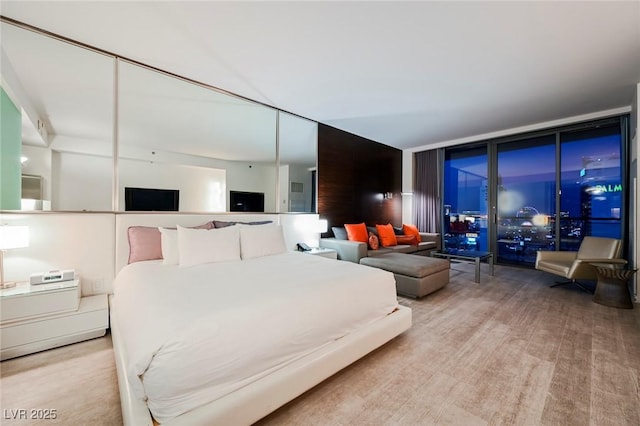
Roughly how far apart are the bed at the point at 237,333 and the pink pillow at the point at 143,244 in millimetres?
241

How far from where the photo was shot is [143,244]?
8.35ft

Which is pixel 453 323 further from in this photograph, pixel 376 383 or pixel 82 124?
pixel 82 124

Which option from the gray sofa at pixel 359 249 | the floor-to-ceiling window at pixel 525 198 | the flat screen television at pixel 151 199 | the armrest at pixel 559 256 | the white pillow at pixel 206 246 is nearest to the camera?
the white pillow at pixel 206 246

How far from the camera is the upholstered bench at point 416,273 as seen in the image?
3188 millimetres

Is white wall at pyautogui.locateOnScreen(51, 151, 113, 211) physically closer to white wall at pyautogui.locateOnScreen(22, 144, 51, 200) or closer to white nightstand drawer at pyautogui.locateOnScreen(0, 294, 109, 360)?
white wall at pyautogui.locateOnScreen(22, 144, 51, 200)

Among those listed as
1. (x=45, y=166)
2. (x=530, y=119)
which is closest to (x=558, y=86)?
(x=530, y=119)

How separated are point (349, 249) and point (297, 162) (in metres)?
1.72

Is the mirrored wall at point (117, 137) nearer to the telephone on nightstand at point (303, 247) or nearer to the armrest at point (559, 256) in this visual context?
the telephone on nightstand at point (303, 247)

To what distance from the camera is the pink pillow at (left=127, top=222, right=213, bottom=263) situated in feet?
8.25

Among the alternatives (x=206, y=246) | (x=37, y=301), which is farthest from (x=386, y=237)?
(x=37, y=301)

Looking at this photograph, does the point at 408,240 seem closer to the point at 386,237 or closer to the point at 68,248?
the point at 386,237

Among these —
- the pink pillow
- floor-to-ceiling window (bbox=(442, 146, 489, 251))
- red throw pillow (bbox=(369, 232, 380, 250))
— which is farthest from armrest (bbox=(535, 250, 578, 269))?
the pink pillow

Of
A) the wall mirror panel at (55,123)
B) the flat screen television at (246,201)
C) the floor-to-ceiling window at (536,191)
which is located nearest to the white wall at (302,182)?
the flat screen television at (246,201)

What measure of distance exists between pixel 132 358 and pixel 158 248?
1660mm
